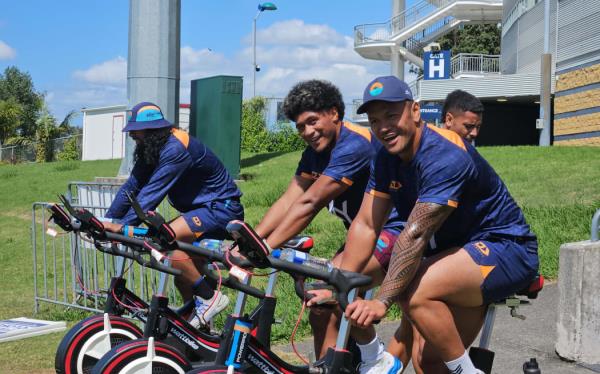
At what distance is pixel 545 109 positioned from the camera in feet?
94.9

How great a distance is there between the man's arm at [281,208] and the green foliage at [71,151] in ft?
136

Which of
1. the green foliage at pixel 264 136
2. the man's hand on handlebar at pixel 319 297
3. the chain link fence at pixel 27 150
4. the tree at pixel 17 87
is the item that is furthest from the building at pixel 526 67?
the tree at pixel 17 87

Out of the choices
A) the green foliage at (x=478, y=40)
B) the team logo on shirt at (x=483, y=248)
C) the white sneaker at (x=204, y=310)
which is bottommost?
the white sneaker at (x=204, y=310)

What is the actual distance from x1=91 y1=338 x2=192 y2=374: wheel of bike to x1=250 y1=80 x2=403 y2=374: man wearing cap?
2.77 feet

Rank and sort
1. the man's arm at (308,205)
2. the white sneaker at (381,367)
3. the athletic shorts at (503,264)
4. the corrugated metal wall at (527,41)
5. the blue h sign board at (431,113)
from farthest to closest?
the corrugated metal wall at (527,41), the blue h sign board at (431,113), the man's arm at (308,205), the white sneaker at (381,367), the athletic shorts at (503,264)

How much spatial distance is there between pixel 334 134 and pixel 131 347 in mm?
1722

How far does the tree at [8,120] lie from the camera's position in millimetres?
51312

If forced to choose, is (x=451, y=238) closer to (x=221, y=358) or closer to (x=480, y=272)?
(x=480, y=272)

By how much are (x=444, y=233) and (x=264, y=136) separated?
93.8 feet

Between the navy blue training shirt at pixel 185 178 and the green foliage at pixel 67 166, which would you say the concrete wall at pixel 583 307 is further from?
the green foliage at pixel 67 166

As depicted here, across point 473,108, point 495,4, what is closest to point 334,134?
point 473,108

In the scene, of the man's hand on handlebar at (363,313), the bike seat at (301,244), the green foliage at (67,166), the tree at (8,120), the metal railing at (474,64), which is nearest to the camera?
the man's hand on handlebar at (363,313)

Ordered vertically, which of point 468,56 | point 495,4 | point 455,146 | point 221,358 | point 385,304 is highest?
point 495,4

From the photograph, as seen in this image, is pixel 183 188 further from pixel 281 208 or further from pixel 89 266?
pixel 89 266
